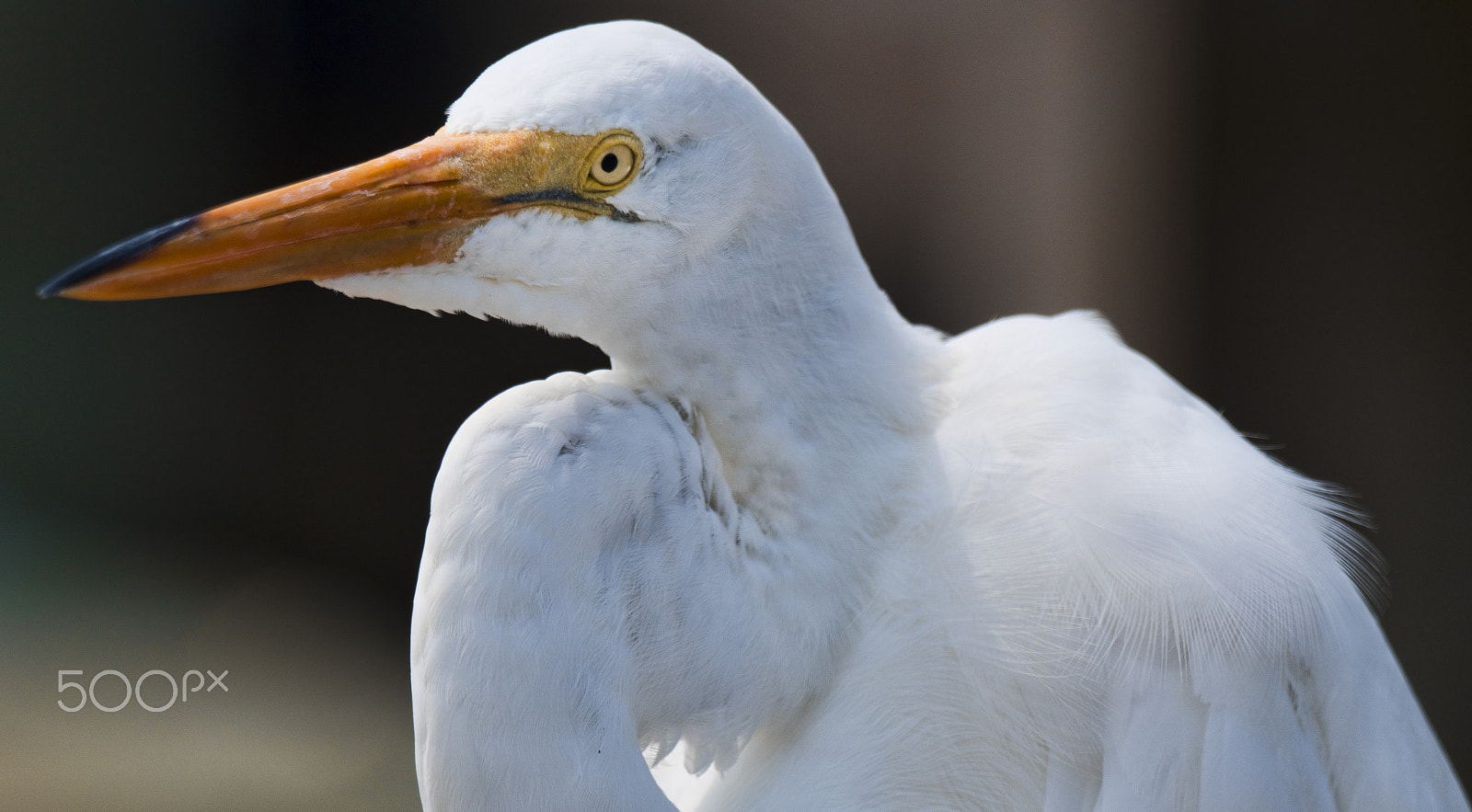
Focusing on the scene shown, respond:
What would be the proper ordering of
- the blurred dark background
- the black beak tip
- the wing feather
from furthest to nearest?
the blurred dark background → the wing feather → the black beak tip

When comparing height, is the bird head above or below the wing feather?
above

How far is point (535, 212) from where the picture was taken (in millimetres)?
674

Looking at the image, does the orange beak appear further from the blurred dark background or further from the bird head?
the blurred dark background

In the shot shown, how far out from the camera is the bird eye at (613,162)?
668 millimetres

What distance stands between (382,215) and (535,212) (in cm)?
9

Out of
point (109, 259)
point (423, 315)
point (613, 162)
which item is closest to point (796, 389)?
point (613, 162)

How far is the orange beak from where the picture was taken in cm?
66

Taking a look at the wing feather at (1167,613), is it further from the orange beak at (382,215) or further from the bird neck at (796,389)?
the orange beak at (382,215)

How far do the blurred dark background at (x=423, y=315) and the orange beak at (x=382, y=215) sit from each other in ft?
5.84

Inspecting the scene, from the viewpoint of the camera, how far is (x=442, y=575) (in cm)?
63

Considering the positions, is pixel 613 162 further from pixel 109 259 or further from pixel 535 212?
pixel 109 259

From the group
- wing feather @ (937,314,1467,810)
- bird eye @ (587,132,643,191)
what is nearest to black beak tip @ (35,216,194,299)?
bird eye @ (587,132,643,191)

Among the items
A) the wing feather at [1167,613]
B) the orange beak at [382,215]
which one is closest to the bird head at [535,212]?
the orange beak at [382,215]

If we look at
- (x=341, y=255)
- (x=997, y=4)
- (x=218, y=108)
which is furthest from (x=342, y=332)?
(x=341, y=255)
